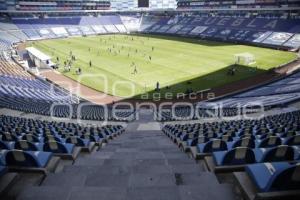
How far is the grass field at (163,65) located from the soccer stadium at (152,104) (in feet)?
0.77

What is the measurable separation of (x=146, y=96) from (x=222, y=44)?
3917cm

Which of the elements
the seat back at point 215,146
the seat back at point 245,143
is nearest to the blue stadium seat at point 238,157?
the seat back at point 245,143

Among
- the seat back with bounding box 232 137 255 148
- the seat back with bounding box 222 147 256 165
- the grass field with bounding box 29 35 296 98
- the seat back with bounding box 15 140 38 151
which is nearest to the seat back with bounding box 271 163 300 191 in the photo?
the seat back with bounding box 222 147 256 165

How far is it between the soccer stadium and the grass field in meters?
0.23

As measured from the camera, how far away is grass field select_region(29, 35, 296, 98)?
38.6m

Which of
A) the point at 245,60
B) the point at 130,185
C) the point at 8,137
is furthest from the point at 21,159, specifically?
the point at 245,60

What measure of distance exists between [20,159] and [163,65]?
144 ft

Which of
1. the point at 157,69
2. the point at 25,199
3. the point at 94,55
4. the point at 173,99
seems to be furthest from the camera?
the point at 94,55

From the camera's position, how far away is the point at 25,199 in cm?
406

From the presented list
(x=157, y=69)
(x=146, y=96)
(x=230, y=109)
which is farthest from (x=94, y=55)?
(x=230, y=109)

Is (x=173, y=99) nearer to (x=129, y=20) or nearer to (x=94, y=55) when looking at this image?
(x=94, y=55)

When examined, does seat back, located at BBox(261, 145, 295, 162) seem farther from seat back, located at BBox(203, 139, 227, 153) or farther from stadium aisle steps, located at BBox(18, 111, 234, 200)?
seat back, located at BBox(203, 139, 227, 153)

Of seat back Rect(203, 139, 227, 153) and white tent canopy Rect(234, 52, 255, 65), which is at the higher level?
white tent canopy Rect(234, 52, 255, 65)

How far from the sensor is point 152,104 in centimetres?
3328
